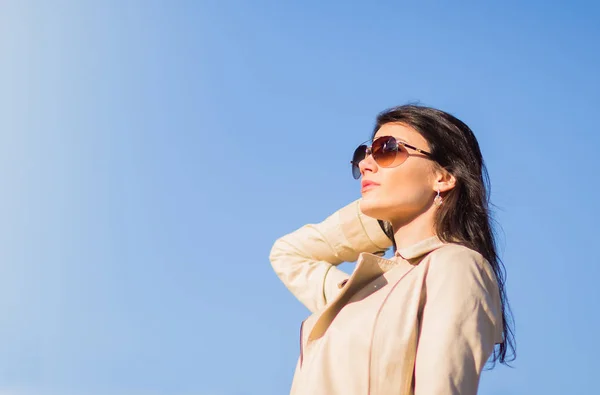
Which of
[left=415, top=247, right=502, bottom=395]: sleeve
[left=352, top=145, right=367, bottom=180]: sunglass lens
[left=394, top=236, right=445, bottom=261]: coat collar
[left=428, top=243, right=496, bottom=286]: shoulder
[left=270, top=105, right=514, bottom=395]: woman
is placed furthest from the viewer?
[left=352, top=145, right=367, bottom=180]: sunglass lens

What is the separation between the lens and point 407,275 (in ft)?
Answer: 13.5

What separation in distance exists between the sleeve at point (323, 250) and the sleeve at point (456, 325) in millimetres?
1091

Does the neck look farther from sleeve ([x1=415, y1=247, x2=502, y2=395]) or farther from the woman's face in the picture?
sleeve ([x1=415, y1=247, x2=502, y2=395])

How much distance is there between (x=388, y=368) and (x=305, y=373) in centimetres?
49

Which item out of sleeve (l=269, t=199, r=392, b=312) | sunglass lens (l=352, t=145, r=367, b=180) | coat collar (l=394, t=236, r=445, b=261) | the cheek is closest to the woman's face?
the cheek

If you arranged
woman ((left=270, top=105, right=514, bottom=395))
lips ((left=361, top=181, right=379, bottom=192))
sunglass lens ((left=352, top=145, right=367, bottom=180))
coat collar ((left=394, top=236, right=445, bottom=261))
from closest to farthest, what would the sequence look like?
woman ((left=270, top=105, right=514, bottom=395))
coat collar ((left=394, top=236, right=445, bottom=261))
lips ((left=361, top=181, right=379, bottom=192))
sunglass lens ((left=352, top=145, right=367, bottom=180))

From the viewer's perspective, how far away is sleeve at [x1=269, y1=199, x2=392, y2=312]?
5.05m

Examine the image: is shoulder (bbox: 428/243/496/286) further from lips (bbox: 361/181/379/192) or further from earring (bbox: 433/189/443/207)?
lips (bbox: 361/181/379/192)

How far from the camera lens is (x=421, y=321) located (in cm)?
388

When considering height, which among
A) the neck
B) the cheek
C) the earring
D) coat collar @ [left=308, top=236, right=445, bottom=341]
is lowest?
coat collar @ [left=308, top=236, right=445, bottom=341]

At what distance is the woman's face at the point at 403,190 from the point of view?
4387 millimetres

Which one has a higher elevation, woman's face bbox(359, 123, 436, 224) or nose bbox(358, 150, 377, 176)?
nose bbox(358, 150, 377, 176)

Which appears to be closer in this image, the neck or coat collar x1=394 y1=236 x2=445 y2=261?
coat collar x1=394 y1=236 x2=445 y2=261

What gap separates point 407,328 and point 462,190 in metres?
0.93
